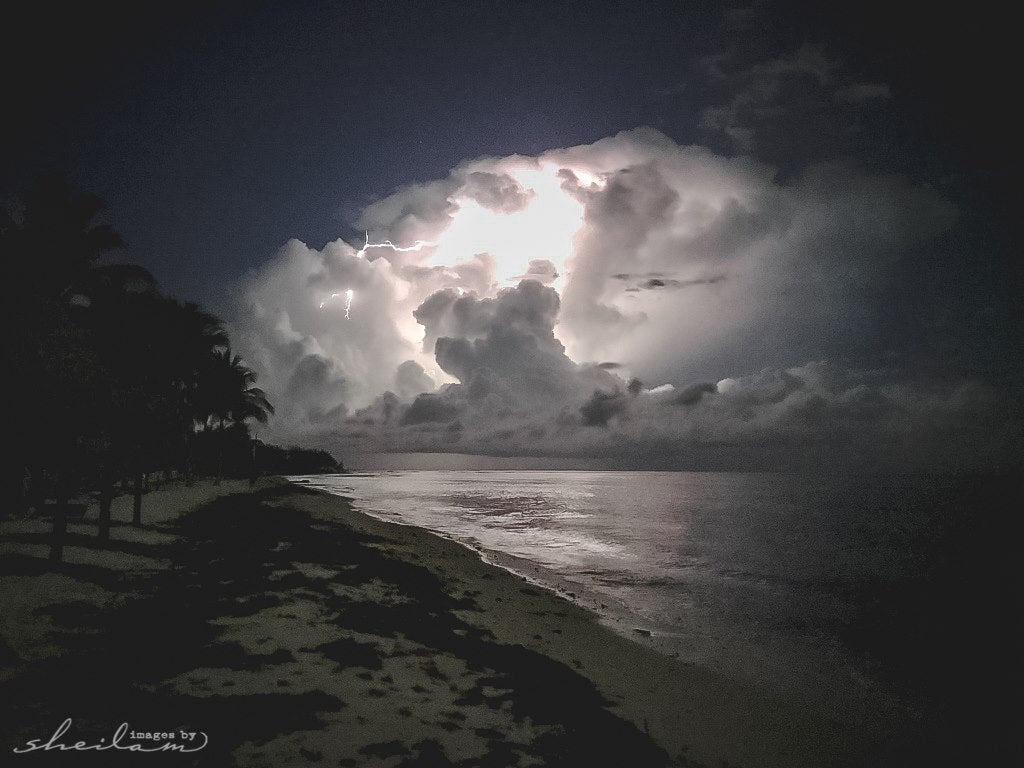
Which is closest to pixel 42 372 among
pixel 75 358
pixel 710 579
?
pixel 75 358

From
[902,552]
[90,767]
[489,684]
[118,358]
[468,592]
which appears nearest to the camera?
[90,767]

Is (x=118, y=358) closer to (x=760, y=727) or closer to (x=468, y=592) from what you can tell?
(x=468, y=592)

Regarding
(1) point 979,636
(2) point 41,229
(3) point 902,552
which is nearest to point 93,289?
(2) point 41,229

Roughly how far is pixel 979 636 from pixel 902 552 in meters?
17.9

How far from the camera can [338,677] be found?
661 centimetres

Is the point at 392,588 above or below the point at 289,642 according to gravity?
below

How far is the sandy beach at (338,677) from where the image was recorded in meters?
5.12

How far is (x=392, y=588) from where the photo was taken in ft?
40.7

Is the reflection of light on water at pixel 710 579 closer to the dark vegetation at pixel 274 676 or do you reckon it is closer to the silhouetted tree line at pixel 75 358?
the dark vegetation at pixel 274 676

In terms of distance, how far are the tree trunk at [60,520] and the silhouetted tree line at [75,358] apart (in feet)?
0.08

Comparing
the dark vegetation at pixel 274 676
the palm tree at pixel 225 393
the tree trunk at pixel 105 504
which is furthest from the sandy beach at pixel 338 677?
the palm tree at pixel 225 393

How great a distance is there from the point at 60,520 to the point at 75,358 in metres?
A: 3.91

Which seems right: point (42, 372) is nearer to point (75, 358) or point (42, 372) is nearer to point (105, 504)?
point (75, 358)

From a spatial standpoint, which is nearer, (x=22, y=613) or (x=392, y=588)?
(x=22, y=613)
